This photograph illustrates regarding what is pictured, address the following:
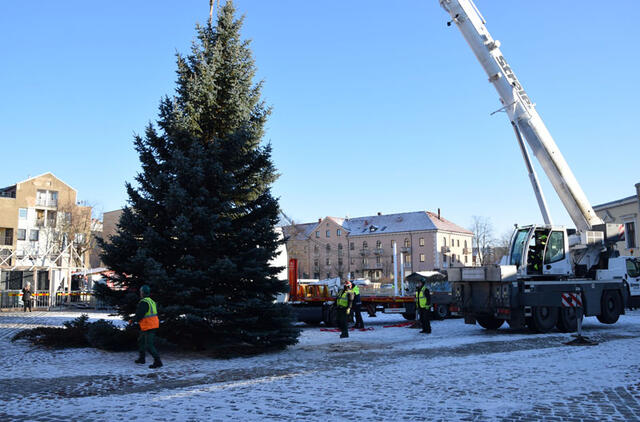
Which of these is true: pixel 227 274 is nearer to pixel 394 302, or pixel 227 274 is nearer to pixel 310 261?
pixel 394 302

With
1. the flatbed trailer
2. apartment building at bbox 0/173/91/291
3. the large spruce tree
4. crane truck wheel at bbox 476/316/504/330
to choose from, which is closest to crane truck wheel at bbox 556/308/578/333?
crane truck wheel at bbox 476/316/504/330

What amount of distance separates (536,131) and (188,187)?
1259cm

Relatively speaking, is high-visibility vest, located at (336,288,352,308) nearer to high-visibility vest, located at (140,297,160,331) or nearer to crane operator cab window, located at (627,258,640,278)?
high-visibility vest, located at (140,297,160,331)

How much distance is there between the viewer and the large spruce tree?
40.5 ft

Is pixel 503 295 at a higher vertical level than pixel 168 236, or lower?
lower

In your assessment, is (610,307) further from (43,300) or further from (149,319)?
(43,300)

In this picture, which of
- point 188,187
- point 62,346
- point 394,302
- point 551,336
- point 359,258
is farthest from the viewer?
point 359,258

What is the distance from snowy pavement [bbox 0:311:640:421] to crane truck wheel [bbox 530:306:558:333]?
3.17m

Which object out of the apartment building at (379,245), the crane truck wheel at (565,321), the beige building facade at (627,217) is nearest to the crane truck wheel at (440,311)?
the crane truck wheel at (565,321)

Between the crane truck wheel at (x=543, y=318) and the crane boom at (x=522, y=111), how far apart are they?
11.5ft

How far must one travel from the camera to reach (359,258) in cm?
9625

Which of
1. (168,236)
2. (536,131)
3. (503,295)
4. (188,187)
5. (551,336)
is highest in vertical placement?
(536,131)

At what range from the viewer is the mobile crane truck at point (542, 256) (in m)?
18.2

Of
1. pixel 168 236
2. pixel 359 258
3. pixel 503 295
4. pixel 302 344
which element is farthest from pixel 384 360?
pixel 359 258
